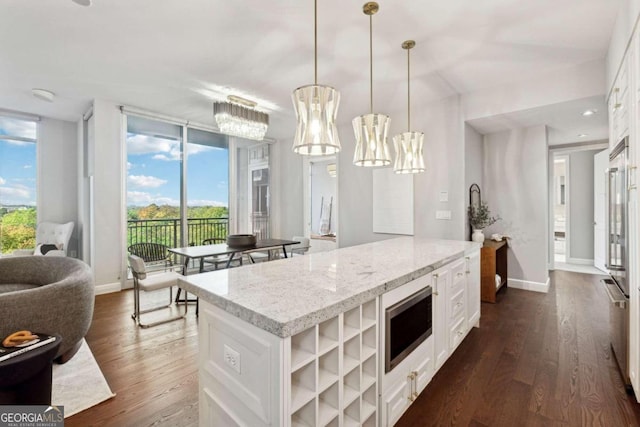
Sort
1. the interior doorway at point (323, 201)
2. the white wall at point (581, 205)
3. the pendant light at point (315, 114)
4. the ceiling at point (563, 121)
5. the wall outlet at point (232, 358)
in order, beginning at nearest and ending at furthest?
the wall outlet at point (232, 358), the pendant light at point (315, 114), the ceiling at point (563, 121), the white wall at point (581, 205), the interior doorway at point (323, 201)

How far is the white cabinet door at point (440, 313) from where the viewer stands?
199 cm

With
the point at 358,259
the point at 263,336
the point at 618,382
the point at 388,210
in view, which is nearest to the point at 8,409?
the point at 263,336

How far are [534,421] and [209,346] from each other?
190cm

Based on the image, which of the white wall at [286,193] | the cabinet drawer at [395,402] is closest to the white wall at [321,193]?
the white wall at [286,193]

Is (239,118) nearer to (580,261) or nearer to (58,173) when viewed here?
(58,173)

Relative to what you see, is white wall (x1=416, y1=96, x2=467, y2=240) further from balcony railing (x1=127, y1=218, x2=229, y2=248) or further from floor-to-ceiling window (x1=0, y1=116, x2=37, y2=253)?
floor-to-ceiling window (x1=0, y1=116, x2=37, y2=253)

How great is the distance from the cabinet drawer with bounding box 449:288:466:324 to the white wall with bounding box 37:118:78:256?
237 inches

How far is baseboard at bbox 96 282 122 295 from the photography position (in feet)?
13.6

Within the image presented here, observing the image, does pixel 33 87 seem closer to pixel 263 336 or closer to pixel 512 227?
pixel 263 336

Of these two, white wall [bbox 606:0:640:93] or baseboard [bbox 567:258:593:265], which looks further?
baseboard [bbox 567:258:593:265]

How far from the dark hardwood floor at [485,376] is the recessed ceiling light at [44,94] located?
296 centimetres

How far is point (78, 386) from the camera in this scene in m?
2.00

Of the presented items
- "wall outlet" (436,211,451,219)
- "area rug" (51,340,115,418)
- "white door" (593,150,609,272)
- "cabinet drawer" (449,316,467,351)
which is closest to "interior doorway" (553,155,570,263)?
"white door" (593,150,609,272)

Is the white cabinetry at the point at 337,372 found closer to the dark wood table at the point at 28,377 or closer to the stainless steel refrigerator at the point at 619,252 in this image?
the dark wood table at the point at 28,377
